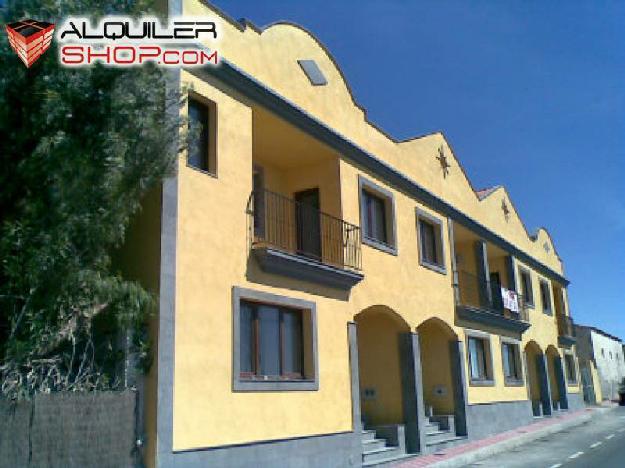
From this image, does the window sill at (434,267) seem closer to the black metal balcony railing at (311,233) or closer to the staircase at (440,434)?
the black metal balcony railing at (311,233)

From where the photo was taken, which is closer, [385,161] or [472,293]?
[385,161]

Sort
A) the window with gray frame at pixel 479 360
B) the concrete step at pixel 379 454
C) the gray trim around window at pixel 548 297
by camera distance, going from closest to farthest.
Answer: the concrete step at pixel 379 454 < the window with gray frame at pixel 479 360 < the gray trim around window at pixel 548 297

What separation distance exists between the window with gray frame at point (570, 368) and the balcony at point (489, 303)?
10448 mm

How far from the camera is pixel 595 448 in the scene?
1780cm

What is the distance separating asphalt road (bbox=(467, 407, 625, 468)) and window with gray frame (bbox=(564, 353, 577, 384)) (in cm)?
920

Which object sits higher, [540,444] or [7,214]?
[7,214]

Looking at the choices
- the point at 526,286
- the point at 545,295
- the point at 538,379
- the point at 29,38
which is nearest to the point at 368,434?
the point at 29,38

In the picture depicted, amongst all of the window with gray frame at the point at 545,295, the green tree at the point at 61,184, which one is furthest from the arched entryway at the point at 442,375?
the window with gray frame at the point at 545,295

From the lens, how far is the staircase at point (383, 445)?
14.1 m

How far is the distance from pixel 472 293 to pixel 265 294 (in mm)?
13987

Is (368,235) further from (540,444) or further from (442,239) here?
(540,444)

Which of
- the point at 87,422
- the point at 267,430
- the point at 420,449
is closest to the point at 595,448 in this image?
the point at 420,449

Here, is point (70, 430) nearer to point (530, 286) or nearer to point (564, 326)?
point (530, 286)

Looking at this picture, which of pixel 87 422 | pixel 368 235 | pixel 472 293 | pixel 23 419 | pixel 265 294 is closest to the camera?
pixel 23 419
